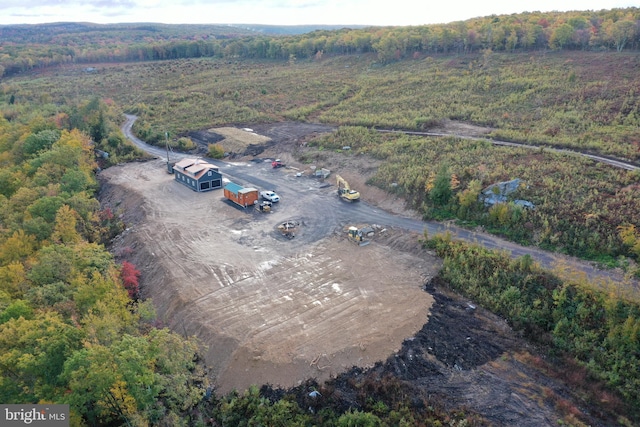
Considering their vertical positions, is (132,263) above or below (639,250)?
below

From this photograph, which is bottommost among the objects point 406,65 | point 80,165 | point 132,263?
point 132,263

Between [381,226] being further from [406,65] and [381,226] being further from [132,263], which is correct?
[406,65]

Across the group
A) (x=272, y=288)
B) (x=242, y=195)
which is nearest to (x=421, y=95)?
(x=242, y=195)

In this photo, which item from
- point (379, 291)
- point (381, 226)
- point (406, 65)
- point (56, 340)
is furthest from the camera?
point (406, 65)

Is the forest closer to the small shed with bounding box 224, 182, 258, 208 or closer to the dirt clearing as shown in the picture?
the dirt clearing

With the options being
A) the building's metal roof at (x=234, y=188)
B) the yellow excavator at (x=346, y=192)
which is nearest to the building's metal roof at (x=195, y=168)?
the building's metal roof at (x=234, y=188)

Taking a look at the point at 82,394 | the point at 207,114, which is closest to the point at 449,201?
the point at 82,394

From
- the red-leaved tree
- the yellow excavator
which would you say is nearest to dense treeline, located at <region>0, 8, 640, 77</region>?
the yellow excavator
